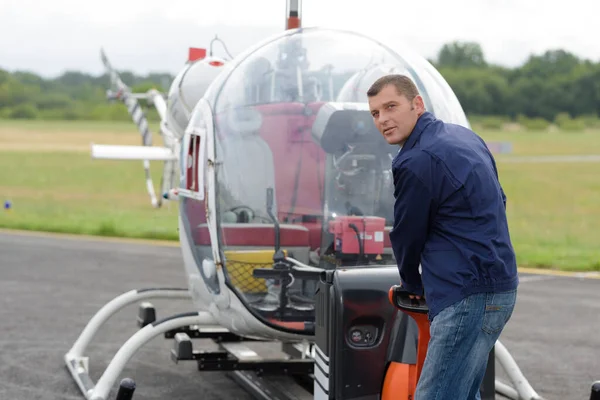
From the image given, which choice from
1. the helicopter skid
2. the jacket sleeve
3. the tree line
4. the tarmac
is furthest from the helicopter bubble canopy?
Result: the tree line

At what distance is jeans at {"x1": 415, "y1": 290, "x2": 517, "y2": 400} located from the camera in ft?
10.7

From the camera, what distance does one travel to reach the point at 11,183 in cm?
2995

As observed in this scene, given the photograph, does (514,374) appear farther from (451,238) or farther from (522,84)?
(522,84)

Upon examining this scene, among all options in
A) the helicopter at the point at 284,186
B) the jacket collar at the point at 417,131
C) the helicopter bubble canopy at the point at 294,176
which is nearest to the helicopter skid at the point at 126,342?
the helicopter at the point at 284,186

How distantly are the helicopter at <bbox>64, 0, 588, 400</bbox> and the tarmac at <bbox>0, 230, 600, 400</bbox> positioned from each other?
72 centimetres

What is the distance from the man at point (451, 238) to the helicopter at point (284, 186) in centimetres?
143

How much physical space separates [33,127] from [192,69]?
60.1 meters

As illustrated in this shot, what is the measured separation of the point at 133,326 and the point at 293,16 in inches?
127

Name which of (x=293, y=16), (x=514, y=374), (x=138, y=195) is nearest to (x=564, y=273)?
(x=514, y=374)

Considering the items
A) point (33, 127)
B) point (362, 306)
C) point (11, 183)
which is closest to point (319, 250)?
point (362, 306)

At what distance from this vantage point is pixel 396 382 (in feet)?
13.6

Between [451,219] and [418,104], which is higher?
[418,104]

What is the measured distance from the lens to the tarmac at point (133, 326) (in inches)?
242

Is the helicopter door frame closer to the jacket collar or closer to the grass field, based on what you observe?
the jacket collar
